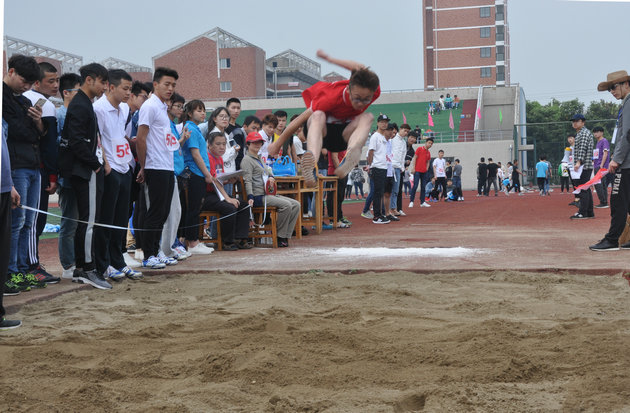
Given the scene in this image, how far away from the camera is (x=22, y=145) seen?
5.26 m

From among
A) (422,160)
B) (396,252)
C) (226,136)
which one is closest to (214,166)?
(226,136)

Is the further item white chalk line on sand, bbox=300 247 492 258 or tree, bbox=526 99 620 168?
tree, bbox=526 99 620 168

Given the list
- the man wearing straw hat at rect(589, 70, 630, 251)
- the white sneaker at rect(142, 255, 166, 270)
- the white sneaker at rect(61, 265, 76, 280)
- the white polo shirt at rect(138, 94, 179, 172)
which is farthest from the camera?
the man wearing straw hat at rect(589, 70, 630, 251)

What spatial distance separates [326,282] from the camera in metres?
5.86

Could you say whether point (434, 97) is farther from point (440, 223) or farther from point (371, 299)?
point (371, 299)

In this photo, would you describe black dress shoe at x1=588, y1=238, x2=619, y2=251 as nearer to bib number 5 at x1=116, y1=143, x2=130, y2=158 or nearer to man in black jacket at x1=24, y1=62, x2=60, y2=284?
bib number 5 at x1=116, y1=143, x2=130, y2=158

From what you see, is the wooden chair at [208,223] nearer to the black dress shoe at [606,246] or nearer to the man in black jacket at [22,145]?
the man in black jacket at [22,145]

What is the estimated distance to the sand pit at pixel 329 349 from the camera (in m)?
2.78

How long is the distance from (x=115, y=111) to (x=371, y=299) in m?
2.97

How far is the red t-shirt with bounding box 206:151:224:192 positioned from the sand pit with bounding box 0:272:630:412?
2964mm

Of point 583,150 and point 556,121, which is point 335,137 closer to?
point 583,150

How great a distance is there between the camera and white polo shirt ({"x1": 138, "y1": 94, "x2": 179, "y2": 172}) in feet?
21.1

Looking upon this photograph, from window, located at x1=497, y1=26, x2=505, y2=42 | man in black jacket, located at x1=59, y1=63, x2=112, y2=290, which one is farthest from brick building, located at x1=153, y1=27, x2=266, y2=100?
man in black jacket, located at x1=59, y1=63, x2=112, y2=290

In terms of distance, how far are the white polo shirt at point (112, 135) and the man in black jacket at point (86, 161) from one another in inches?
8.3
